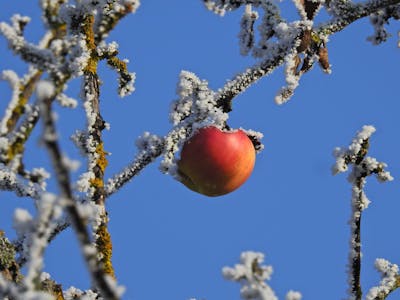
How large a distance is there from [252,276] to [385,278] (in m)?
1.46

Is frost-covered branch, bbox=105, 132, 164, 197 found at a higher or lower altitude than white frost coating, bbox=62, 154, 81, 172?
higher

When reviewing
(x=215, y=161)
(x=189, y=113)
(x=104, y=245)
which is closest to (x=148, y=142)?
(x=189, y=113)

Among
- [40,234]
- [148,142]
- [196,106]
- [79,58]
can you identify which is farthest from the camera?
[196,106]

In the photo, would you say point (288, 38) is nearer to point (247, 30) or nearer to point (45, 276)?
point (247, 30)

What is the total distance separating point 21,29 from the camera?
6.75 ft

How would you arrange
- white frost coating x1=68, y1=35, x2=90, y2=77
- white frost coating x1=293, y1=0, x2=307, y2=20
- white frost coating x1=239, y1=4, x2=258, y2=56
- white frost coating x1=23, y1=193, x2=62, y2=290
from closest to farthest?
white frost coating x1=23, y1=193, x2=62, y2=290, white frost coating x1=68, y1=35, x2=90, y2=77, white frost coating x1=293, y1=0, x2=307, y2=20, white frost coating x1=239, y1=4, x2=258, y2=56

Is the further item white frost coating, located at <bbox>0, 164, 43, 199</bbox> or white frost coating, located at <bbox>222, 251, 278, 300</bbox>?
white frost coating, located at <bbox>0, 164, 43, 199</bbox>

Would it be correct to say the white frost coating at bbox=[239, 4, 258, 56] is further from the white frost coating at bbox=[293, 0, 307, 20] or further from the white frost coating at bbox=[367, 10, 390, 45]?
the white frost coating at bbox=[367, 10, 390, 45]

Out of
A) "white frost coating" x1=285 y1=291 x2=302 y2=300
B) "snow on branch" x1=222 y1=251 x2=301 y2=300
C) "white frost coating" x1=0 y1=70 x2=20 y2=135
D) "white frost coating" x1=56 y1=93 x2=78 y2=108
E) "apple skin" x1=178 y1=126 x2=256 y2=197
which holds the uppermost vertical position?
"apple skin" x1=178 y1=126 x2=256 y2=197

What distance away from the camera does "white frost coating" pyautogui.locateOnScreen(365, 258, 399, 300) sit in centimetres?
279

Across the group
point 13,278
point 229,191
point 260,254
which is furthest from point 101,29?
point 229,191

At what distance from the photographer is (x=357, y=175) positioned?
109 inches

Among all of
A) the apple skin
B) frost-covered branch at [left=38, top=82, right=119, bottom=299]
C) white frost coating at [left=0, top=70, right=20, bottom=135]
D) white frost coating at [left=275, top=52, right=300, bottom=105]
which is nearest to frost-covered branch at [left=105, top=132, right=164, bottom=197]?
white frost coating at [left=275, top=52, right=300, bottom=105]

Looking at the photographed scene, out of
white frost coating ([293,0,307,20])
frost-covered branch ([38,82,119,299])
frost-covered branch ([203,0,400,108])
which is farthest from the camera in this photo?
white frost coating ([293,0,307,20])
